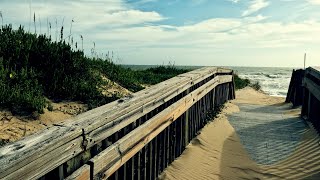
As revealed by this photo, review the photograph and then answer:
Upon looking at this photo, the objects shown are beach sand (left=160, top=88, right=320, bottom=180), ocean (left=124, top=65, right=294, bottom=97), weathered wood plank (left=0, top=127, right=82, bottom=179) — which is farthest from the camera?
ocean (left=124, top=65, right=294, bottom=97)

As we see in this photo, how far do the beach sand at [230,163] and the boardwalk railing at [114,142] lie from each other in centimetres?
24

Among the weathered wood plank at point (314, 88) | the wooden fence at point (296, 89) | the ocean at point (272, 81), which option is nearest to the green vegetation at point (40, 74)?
the weathered wood plank at point (314, 88)

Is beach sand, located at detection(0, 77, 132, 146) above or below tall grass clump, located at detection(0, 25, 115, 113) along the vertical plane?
below

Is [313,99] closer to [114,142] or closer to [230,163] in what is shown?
[230,163]

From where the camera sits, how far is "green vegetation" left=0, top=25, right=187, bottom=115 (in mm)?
5910

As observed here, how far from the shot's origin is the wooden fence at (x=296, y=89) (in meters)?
11.6

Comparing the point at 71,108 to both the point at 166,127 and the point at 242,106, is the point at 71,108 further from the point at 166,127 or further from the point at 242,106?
the point at 242,106

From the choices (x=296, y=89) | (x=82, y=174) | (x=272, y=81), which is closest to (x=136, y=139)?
(x=82, y=174)

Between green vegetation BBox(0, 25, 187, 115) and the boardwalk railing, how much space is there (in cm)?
216

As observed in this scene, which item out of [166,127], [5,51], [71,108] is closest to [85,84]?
[71,108]

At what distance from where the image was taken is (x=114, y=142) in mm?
3494

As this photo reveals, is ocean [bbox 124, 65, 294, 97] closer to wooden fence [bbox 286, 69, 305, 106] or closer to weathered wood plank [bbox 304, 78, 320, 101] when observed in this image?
wooden fence [bbox 286, 69, 305, 106]

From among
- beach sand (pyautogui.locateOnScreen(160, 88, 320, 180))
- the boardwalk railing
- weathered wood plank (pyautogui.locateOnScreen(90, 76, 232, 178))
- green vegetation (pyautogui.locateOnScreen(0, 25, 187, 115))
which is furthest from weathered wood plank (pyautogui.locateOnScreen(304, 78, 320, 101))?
green vegetation (pyautogui.locateOnScreen(0, 25, 187, 115))

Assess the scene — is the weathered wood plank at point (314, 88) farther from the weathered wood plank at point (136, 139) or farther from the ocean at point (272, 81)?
the ocean at point (272, 81)
